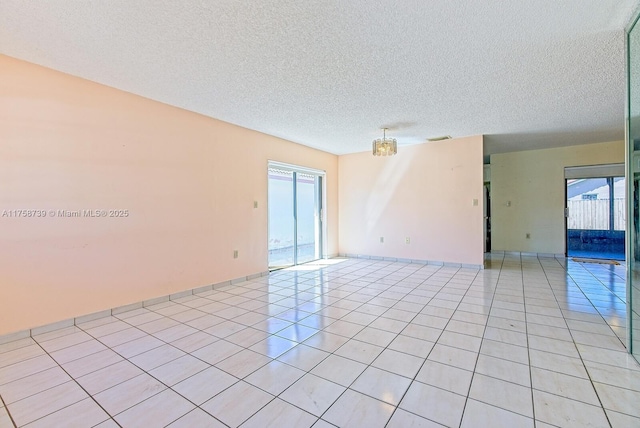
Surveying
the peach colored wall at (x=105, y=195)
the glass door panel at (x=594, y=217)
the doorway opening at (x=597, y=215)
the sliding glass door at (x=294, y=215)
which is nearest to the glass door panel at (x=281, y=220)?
the sliding glass door at (x=294, y=215)

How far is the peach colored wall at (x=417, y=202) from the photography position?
5.53 metres

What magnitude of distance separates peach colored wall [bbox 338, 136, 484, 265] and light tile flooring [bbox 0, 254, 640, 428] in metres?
2.03

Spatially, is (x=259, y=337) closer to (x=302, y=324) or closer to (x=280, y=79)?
(x=302, y=324)

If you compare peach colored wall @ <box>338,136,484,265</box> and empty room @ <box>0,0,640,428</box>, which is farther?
peach colored wall @ <box>338,136,484,265</box>

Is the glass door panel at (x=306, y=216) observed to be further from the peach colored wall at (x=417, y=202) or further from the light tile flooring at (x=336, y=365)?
the light tile flooring at (x=336, y=365)

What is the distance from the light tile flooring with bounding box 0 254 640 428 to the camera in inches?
64.4

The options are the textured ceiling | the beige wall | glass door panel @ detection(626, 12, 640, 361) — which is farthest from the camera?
the beige wall

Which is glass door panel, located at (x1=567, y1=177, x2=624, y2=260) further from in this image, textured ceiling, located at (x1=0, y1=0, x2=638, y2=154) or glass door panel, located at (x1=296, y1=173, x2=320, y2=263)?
glass door panel, located at (x1=296, y1=173, x2=320, y2=263)

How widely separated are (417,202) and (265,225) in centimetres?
327

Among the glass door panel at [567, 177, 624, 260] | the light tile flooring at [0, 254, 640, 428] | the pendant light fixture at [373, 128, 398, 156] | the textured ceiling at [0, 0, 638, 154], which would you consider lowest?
the light tile flooring at [0, 254, 640, 428]

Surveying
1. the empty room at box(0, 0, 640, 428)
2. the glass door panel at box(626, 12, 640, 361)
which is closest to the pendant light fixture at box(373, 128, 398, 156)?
the empty room at box(0, 0, 640, 428)

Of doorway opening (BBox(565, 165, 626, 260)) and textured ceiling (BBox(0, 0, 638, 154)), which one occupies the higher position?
textured ceiling (BBox(0, 0, 638, 154))

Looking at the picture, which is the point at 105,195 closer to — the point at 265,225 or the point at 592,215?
the point at 265,225

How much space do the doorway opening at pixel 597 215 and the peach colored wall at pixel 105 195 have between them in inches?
304
